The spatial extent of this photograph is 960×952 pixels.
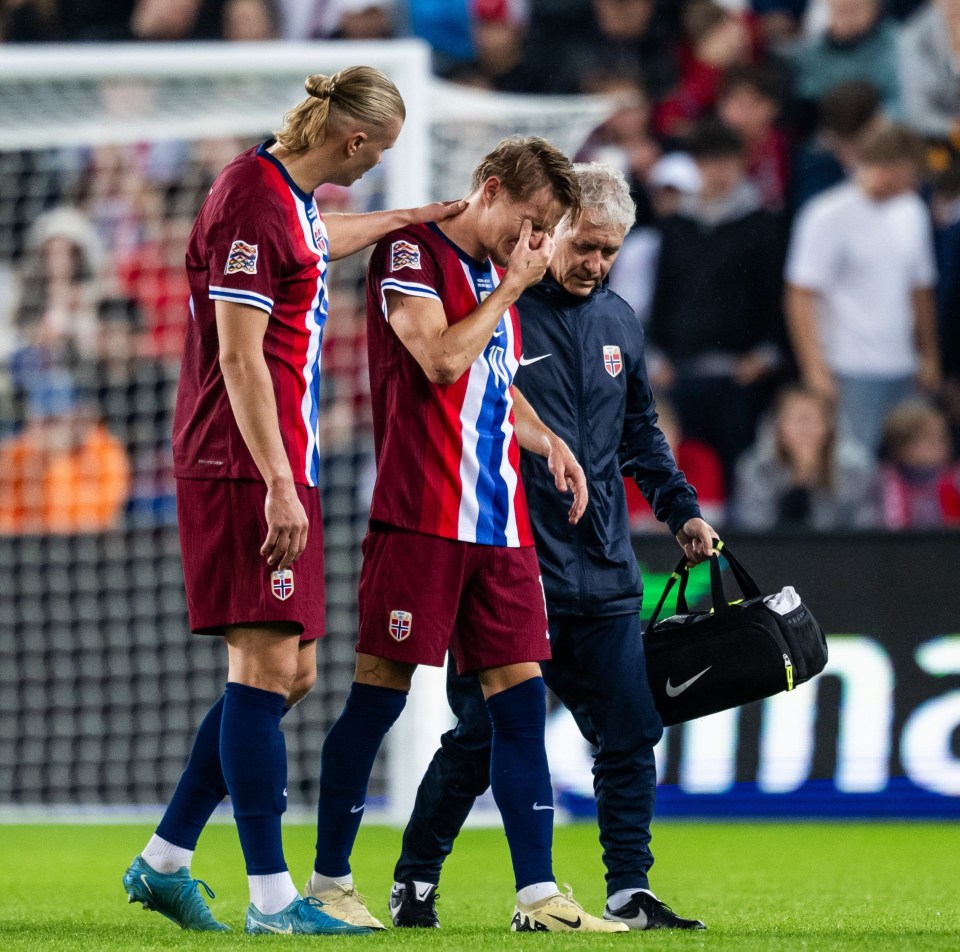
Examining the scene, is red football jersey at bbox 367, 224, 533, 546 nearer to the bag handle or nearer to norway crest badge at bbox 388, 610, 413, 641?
norway crest badge at bbox 388, 610, 413, 641

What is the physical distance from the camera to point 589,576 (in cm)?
389

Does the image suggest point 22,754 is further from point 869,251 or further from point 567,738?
point 869,251

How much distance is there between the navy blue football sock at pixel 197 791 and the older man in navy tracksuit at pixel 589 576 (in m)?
0.51

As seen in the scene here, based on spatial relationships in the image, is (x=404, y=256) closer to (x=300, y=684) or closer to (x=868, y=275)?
(x=300, y=684)

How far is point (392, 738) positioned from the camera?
6895mm

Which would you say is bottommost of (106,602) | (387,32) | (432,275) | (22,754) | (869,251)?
(22,754)

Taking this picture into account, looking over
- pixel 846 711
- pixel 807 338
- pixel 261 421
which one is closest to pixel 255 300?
pixel 261 421

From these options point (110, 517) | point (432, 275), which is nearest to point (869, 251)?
point (110, 517)

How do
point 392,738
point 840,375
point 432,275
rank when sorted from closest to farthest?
1. point 432,275
2. point 392,738
3. point 840,375

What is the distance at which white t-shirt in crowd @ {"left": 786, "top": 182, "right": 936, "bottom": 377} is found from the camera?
9266 millimetres

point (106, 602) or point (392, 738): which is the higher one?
point (106, 602)

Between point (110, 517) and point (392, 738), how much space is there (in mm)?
1999

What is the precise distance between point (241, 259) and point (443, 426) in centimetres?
59

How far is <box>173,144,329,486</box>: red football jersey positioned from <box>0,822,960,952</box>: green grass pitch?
103 cm
